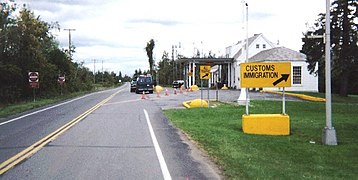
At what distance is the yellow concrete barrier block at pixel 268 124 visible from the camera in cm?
1543

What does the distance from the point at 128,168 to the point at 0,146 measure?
191 inches

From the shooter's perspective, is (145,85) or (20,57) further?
(145,85)

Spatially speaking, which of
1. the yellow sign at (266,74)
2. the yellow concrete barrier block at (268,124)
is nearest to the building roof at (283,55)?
the yellow sign at (266,74)

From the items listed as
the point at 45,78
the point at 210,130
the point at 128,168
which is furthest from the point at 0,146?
the point at 45,78

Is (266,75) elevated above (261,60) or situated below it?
below

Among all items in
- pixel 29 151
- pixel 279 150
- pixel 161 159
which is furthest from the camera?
pixel 279 150

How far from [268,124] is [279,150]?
352cm

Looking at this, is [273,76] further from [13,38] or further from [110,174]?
[13,38]

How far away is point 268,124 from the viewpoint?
15516mm

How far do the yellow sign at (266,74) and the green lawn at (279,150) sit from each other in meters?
1.75

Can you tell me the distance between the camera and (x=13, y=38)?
44.8 meters

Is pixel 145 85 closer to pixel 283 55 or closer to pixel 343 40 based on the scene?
pixel 283 55

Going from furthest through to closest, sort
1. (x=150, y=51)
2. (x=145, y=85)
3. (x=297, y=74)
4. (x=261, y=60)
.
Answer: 1. (x=150, y=51)
2. (x=261, y=60)
3. (x=145, y=85)
4. (x=297, y=74)

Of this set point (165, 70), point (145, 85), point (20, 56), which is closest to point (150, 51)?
point (165, 70)
